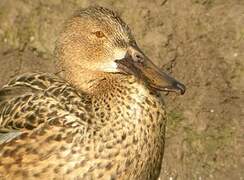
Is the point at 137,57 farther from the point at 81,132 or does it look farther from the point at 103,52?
the point at 81,132

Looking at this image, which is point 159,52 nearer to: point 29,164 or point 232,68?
point 232,68

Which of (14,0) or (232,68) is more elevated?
(14,0)

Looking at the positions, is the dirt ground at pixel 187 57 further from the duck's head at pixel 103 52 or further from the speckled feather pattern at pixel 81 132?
the duck's head at pixel 103 52

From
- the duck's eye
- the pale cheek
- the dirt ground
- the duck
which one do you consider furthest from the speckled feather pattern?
the dirt ground

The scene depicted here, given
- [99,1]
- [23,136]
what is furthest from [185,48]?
[23,136]

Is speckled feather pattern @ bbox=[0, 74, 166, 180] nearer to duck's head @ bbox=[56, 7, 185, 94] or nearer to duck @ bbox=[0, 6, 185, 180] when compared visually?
duck @ bbox=[0, 6, 185, 180]

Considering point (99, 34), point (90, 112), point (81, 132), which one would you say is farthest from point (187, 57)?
point (81, 132)
